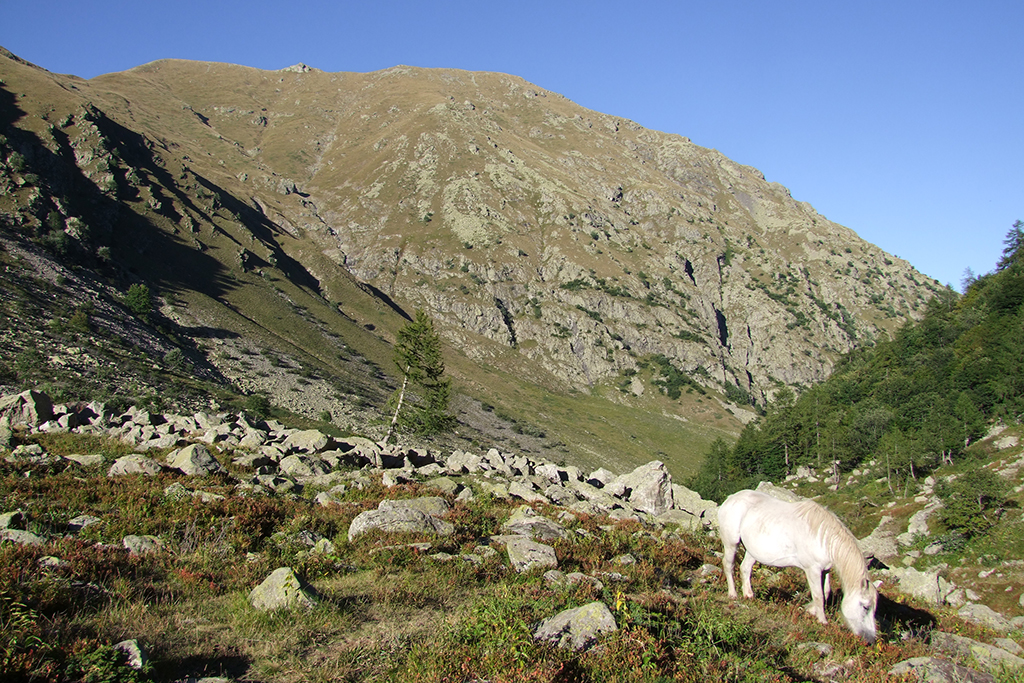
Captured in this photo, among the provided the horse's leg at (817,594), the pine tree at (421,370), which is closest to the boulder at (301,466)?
the horse's leg at (817,594)

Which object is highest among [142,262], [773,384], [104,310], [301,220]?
[301,220]

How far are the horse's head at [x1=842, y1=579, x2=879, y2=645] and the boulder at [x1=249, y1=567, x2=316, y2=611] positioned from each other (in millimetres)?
10244

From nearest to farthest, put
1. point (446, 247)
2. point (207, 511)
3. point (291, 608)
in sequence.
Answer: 1. point (291, 608)
2. point (207, 511)
3. point (446, 247)

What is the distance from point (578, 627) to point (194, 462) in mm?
15814

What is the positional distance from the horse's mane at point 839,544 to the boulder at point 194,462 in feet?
61.5

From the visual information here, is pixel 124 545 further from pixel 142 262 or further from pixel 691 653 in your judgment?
pixel 142 262

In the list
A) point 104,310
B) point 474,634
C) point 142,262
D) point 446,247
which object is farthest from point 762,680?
point 446,247

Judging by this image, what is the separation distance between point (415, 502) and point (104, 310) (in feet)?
256

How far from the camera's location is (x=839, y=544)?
993 centimetres

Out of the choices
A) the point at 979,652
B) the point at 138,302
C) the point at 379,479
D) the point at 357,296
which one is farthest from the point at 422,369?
the point at 357,296

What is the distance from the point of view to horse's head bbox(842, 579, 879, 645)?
359 inches

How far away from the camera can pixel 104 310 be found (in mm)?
67375

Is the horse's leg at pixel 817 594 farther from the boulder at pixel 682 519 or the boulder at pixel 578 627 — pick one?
the boulder at pixel 682 519

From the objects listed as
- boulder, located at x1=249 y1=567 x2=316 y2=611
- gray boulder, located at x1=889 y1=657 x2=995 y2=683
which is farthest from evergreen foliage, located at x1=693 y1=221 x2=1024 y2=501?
boulder, located at x1=249 y1=567 x2=316 y2=611
